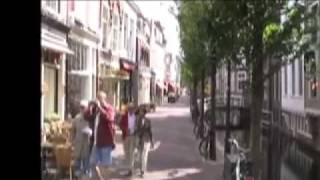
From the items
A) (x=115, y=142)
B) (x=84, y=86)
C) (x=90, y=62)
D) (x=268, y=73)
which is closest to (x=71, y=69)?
(x=90, y=62)

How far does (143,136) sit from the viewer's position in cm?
664

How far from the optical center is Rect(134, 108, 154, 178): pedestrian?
637 centimetres

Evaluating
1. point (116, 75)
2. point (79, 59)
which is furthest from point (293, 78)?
point (79, 59)

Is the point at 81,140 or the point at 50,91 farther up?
the point at 50,91

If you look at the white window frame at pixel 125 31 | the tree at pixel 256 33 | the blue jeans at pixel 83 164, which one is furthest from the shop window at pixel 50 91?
the tree at pixel 256 33

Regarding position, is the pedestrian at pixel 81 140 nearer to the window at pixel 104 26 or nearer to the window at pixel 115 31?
the window at pixel 115 31

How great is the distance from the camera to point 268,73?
543 centimetres

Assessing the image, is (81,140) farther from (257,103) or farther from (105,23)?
(105,23)

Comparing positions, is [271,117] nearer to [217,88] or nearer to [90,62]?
[90,62]

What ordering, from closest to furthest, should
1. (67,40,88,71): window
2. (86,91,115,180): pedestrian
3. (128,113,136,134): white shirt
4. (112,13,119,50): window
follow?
(86,91,115,180): pedestrian → (128,113,136,134): white shirt → (112,13,119,50): window → (67,40,88,71): window

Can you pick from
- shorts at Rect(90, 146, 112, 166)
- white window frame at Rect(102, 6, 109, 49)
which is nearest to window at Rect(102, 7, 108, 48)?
white window frame at Rect(102, 6, 109, 49)

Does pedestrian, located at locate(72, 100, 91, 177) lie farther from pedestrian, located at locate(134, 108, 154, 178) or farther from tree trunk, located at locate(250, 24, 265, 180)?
tree trunk, located at locate(250, 24, 265, 180)

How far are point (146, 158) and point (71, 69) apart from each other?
6.77ft

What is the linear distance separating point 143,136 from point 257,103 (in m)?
1.58
